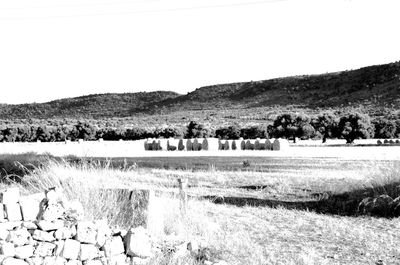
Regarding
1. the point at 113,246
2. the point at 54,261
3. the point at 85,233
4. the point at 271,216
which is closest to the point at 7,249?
the point at 54,261

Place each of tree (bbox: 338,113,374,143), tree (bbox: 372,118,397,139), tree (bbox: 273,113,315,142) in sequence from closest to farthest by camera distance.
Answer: tree (bbox: 338,113,374,143) < tree (bbox: 273,113,315,142) < tree (bbox: 372,118,397,139)

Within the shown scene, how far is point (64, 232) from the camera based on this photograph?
7258 mm

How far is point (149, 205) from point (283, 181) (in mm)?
9403

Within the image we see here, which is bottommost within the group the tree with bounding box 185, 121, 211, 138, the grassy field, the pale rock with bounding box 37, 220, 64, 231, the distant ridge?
the grassy field

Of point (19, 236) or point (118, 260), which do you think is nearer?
point (19, 236)

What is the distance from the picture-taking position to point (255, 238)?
397 inches

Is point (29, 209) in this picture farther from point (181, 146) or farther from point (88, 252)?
point (181, 146)

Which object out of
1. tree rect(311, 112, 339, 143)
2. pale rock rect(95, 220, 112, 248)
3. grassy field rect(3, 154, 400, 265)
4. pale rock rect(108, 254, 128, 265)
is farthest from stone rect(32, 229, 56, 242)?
tree rect(311, 112, 339, 143)

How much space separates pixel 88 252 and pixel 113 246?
346 mm

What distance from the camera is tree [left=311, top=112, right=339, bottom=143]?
57.2 meters

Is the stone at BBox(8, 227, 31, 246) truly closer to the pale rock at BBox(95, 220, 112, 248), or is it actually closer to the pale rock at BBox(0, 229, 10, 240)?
the pale rock at BBox(0, 229, 10, 240)

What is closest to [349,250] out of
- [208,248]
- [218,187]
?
[208,248]

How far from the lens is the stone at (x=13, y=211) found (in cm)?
715

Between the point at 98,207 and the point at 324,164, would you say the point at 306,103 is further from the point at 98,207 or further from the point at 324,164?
the point at 98,207
